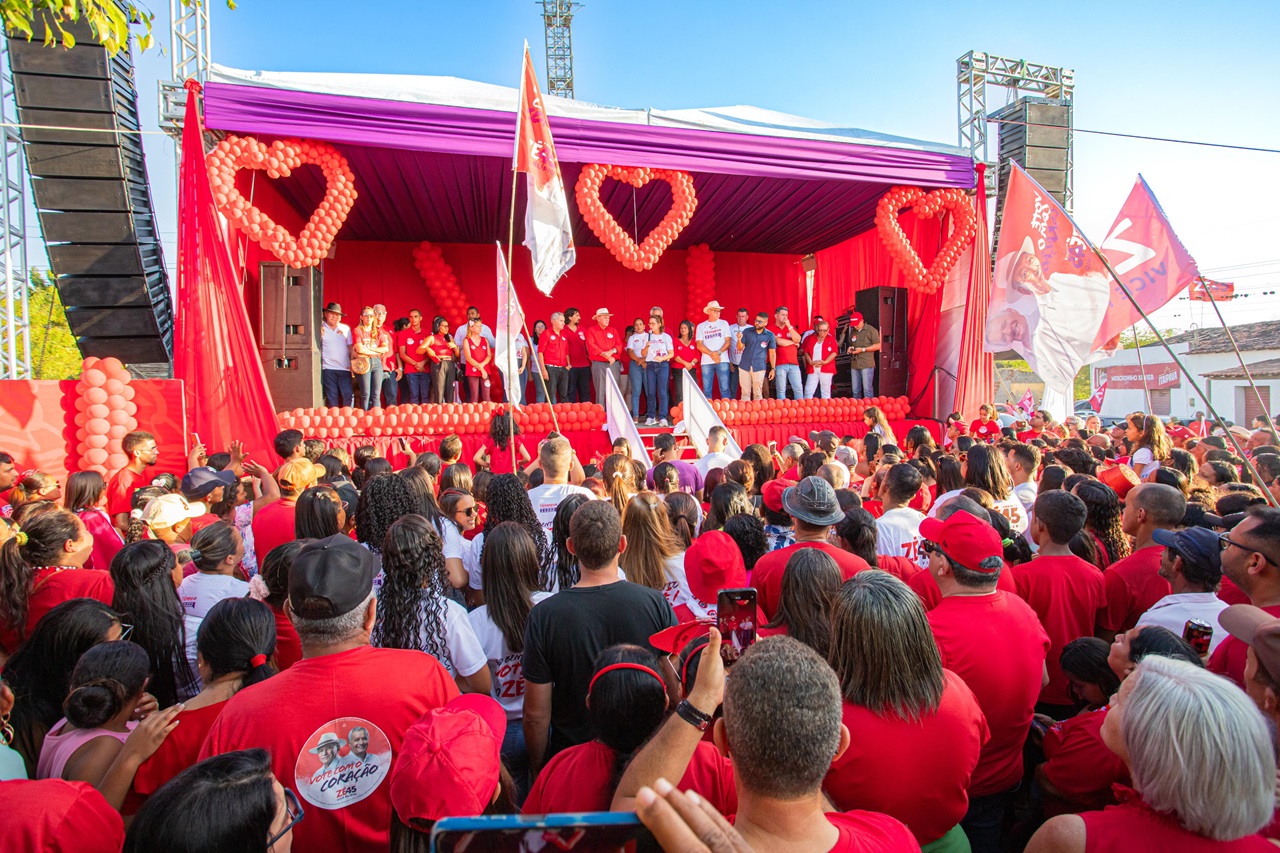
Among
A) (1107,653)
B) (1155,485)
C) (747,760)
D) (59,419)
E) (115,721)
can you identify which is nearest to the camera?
(747,760)

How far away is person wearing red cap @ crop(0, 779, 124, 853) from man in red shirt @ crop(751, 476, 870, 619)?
191 cm

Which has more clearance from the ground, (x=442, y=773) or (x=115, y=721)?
(x=442, y=773)

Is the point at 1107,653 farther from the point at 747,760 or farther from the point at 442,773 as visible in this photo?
the point at 442,773

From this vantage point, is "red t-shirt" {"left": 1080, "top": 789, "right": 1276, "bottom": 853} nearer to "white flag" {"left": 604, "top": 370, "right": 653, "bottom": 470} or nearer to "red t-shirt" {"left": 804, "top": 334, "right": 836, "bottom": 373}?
"white flag" {"left": 604, "top": 370, "right": 653, "bottom": 470}

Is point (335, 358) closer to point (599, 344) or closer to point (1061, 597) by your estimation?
point (599, 344)

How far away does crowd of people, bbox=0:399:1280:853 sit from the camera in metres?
1.13

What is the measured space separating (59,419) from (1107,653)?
28.5ft

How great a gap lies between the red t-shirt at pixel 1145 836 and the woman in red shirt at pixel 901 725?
360mm

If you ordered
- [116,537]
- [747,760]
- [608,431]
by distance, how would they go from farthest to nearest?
[608,431]
[116,537]
[747,760]

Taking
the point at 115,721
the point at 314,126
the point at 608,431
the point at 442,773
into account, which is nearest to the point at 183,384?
the point at 314,126

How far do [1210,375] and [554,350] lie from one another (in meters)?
20.9

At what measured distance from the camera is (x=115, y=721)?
1771 mm

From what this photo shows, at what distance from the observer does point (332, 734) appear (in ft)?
4.81

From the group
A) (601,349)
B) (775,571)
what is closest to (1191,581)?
(775,571)
